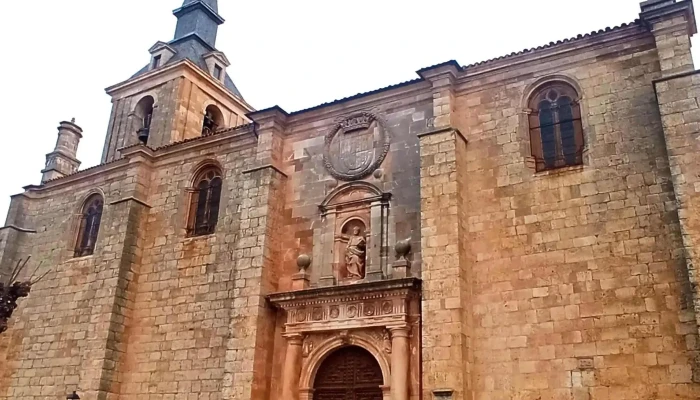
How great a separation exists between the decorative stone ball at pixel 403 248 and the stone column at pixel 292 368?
249 centimetres

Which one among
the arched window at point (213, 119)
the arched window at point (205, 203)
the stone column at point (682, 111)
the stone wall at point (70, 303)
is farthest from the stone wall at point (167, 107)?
the stone column at point (682, 111)

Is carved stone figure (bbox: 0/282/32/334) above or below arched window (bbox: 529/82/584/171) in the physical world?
below

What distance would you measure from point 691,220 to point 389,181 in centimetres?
523

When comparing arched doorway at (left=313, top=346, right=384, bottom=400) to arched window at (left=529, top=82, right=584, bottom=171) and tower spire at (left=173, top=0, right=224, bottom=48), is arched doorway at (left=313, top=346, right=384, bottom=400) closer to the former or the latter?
arched window at (left=529, top=82, right=584, bottom=171)

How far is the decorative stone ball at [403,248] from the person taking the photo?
1112cm

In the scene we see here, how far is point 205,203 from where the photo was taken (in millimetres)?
14523

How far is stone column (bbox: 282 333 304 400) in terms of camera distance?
1133 cm

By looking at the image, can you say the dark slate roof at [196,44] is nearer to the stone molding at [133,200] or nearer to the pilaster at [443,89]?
the stone molding at [133,200]

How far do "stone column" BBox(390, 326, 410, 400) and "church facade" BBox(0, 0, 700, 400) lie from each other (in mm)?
37

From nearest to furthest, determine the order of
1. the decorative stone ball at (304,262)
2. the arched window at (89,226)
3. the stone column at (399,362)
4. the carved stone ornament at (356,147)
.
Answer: the stone column at (399,362), the decorative stone ball at (304,262), the carved stone ornament at (356,147), the arched window at (89,226)

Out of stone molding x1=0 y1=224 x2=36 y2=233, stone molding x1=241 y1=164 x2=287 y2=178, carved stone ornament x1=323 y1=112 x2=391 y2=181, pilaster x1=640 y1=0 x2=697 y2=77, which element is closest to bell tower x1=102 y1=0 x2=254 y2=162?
stone molding x1=0 y1=224 x2=36 y2=233

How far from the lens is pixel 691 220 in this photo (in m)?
8.69

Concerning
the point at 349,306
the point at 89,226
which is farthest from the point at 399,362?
the point at 89,226

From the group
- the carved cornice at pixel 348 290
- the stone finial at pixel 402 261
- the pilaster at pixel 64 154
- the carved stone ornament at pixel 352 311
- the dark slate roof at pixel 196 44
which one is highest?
the dark slate roof at pixel 196 44
